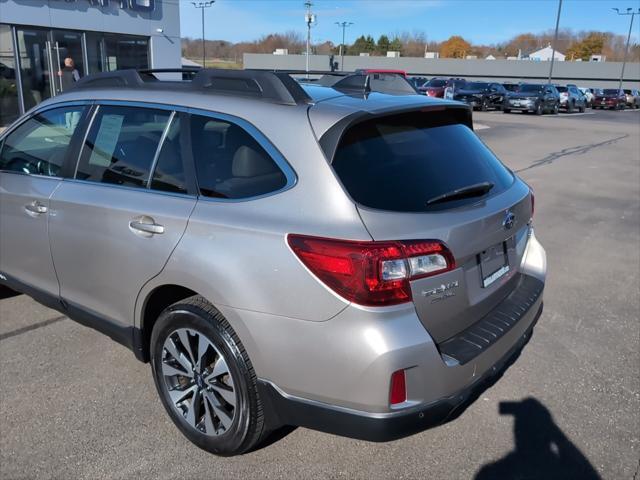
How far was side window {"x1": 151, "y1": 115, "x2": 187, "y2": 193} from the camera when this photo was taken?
288cm

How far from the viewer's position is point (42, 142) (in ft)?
12.5

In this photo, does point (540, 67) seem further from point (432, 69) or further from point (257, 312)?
point (257, 312)

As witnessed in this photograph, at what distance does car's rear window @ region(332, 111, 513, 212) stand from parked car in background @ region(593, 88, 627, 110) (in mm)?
50223

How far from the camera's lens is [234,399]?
2664 mm

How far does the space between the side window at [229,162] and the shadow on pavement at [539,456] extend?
1766 millimetres

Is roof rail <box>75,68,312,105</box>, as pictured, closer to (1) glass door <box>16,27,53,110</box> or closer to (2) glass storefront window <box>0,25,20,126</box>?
(2) glass storefront window <box>0,25,20,126</box>

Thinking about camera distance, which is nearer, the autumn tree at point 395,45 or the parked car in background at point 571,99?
the parked car in background at point 571,99

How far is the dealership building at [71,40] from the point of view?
1514cm

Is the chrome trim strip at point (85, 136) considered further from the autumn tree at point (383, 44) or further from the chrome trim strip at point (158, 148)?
the autumn tree at point (383, 44)

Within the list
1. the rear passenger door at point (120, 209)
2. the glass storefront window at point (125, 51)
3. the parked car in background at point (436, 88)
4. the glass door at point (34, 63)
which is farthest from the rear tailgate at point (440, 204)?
the parked car in background at point (436, 88)

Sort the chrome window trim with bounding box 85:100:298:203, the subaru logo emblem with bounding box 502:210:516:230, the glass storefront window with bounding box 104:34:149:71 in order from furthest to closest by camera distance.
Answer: the glass storefront window with bounding box 104:34:149:71
the subaru logo emblem with bounding box 502:210:516:230
the chrome window trim with bounding box 85:100:298:203

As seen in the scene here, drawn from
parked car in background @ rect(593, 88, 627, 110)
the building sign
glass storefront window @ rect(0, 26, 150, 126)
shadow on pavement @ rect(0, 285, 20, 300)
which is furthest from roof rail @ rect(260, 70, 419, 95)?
parked car in background @ rect(593, 88, 627, 110)

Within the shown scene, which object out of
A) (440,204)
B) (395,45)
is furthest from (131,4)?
(395,45)

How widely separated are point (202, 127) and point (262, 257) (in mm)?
849
